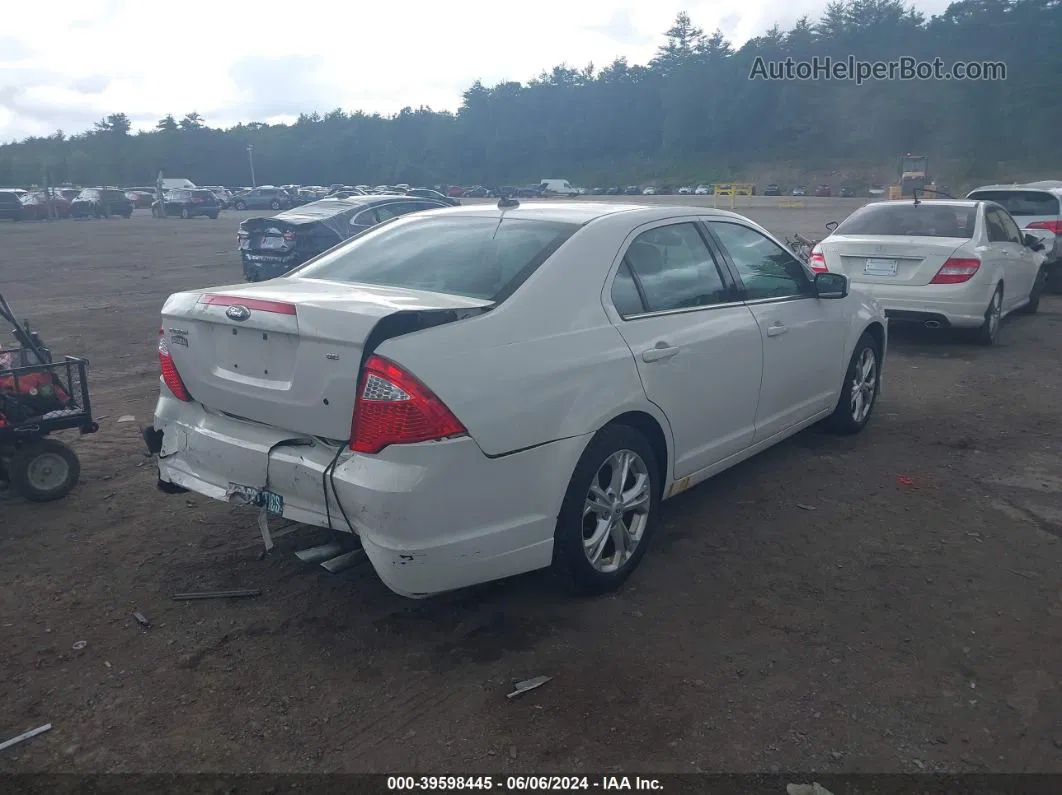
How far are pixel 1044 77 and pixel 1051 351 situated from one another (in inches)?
2689

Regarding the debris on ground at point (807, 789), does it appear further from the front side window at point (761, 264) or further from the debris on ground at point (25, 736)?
the front side window at point (761, 264)

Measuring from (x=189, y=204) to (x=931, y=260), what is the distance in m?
42.0

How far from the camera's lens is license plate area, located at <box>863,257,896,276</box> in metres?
9.33

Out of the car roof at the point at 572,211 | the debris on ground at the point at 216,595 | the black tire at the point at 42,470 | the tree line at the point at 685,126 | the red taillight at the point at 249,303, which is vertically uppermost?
the tree line at the point at 685,126

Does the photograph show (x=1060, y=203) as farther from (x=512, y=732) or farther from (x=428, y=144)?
(x=428, y=144)

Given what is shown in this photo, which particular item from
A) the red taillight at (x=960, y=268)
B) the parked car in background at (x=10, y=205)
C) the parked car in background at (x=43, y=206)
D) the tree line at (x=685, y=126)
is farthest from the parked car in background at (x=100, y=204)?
the red taillight at (x=960, y=268)

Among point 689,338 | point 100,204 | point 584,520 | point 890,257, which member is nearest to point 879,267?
point 890,257

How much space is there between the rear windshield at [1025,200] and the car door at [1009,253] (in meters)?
3.38

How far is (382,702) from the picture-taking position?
10.7 ft

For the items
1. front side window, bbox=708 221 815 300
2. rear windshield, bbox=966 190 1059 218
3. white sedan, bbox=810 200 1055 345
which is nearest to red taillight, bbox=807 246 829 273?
white sedan, bbox=810 200 1055 345

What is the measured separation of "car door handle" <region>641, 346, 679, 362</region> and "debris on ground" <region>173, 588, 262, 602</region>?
2.05 m

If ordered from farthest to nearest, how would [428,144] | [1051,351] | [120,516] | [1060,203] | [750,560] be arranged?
[428,144], [1060,203], [1051,351], [120,516], [750,560]

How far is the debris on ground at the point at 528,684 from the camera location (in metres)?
3.30

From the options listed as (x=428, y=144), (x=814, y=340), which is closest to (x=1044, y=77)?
(x=428, y=144)
